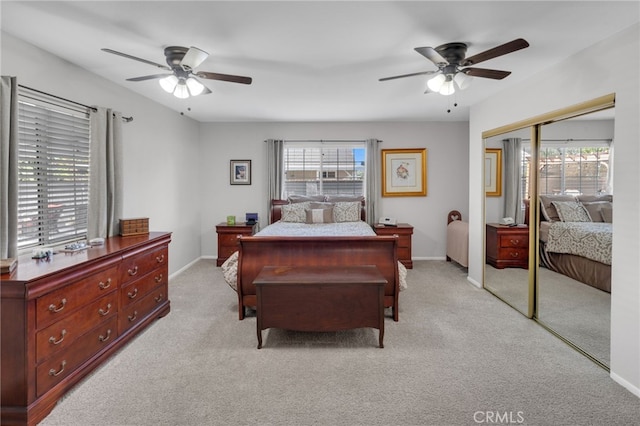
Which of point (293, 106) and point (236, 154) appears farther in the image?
point (236, 154)

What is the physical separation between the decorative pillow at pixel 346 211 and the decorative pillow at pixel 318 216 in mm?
137

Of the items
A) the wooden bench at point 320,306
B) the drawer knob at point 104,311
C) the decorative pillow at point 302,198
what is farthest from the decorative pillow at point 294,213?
the drawer knob at point 104,311

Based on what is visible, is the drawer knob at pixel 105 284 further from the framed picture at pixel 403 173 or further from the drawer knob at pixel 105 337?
the framed picture at pixel 403 173

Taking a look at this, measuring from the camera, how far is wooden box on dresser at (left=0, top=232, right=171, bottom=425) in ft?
6.11

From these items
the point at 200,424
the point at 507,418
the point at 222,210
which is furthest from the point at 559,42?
the point at 222,210

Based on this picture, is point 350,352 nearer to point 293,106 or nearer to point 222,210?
point 293,106

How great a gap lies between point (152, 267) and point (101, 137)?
54.5 inches

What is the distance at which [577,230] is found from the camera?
2814 mm

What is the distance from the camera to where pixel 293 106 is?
15.6 feet

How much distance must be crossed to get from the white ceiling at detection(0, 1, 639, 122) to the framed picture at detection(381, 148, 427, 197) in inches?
91.6

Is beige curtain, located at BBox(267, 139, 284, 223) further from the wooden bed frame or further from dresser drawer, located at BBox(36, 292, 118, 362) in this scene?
dresser drawer, located at BBox(36, 292, 118, 362)

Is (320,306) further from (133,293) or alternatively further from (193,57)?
(193,57)

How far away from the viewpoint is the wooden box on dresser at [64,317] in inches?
73.4

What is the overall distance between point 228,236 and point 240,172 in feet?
4.09
